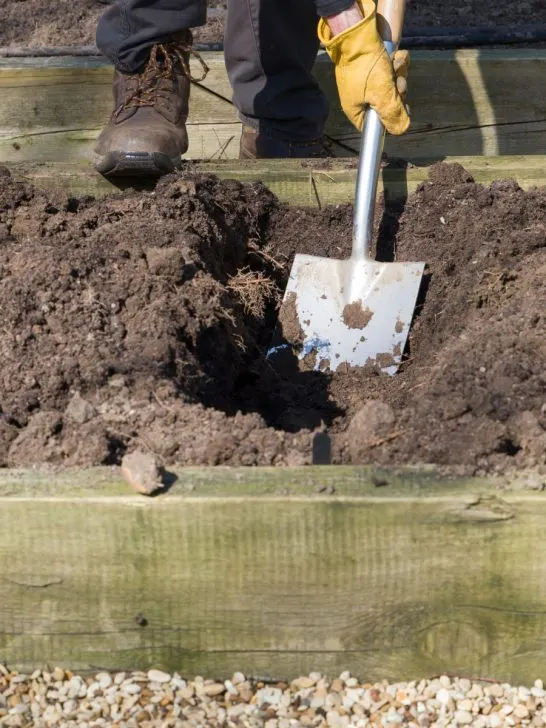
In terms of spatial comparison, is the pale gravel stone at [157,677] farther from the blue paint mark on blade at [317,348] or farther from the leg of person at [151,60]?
the leg of person at [151,60]

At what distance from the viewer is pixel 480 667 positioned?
160 cm

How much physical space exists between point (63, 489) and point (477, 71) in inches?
123

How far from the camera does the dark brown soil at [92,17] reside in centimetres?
523

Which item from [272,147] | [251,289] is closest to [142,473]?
[251,289]

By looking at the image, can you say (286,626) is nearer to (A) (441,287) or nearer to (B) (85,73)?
(A) (441,287)

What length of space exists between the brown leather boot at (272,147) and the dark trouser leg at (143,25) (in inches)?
24.6

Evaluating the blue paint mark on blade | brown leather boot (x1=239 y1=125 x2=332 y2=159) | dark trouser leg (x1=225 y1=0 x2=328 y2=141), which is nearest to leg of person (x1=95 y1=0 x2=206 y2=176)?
dark trouser leg (x1=225 y1=0 x2=328 y2=141)

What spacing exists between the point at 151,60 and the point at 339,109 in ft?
3.98

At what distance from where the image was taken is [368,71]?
2.63 metres

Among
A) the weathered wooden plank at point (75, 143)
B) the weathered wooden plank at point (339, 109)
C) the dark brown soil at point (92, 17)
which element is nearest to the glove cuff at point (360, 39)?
the weathered wooden plank at point (339, 109)

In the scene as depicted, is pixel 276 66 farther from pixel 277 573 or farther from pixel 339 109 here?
pixel 277 573

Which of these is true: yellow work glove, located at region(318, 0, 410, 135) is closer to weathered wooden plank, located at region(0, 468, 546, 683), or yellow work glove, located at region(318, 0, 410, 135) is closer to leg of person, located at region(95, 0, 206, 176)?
leg of person, located at region(95, 0, 206, 176)

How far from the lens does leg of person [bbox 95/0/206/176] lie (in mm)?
3043

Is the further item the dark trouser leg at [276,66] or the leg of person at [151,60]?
the dark trouser leg at [276,66]
